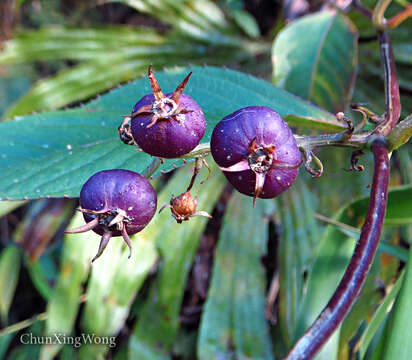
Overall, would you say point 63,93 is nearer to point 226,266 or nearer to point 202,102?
point 226,266

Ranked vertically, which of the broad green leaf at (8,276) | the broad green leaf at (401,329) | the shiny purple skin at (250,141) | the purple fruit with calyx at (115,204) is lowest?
the broad green leaf at (401,329)

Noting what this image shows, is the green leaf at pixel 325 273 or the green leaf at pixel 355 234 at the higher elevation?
the green leaf at pixel 355 234

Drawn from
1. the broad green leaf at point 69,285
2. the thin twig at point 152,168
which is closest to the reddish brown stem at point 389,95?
the thin twig at point 152,168

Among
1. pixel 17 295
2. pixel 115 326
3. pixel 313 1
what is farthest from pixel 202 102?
pixel 17 295

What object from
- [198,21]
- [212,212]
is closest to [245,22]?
[198,21]

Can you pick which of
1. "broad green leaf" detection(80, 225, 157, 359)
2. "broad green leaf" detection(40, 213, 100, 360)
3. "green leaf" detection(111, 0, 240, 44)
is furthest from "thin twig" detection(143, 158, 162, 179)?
"green leaf" detection(111, 0, 240, 44)

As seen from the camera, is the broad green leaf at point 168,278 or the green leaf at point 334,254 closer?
the green leaf at point 334,254

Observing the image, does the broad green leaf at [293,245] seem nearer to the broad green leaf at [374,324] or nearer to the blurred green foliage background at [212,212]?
the blurred green foliage background at [212,212]
